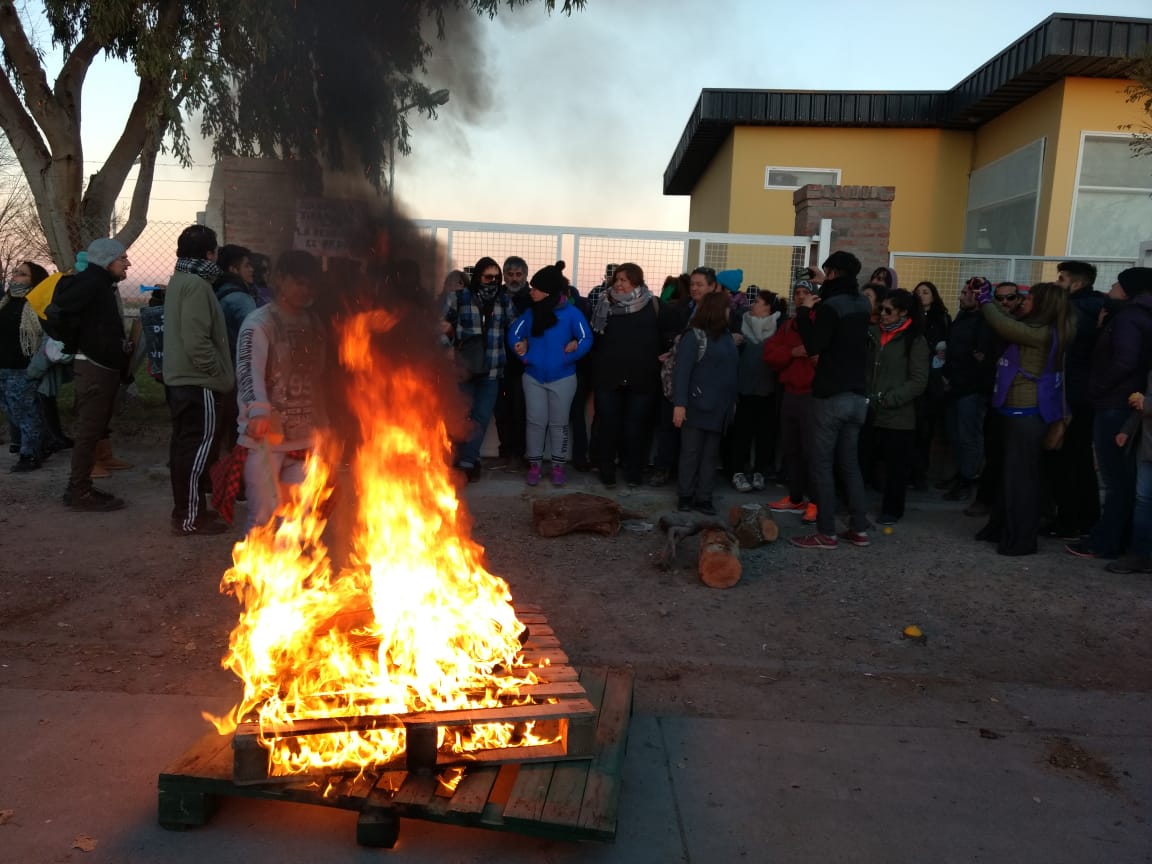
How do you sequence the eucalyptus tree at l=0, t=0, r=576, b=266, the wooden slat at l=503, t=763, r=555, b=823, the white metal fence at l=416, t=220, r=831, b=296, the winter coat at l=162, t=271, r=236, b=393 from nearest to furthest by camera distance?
the wooden slat at l=503, t=763, r=555, b=823 < the eucalyptus tree at l=0, t=0, r=576, b=266 < the winter coat at l=162, t=271, r=236, b=393 < the white metal fence at l=416, t=220, r=831, b=296

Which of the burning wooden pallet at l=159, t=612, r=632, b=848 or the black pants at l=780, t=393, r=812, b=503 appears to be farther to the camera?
the black pants at l=780, t=393, r=812, b=503

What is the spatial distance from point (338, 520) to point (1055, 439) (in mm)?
4983

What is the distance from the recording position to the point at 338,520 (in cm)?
590

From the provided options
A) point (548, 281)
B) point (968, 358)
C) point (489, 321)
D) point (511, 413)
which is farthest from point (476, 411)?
point (968, 358)

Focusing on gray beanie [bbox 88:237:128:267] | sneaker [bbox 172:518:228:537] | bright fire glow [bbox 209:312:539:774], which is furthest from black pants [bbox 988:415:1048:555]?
gray beanie [bbox 88:237:128:267]

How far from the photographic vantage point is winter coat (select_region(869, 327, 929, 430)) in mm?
6746

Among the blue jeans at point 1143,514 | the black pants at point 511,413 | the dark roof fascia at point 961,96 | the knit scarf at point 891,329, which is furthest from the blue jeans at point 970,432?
the dark roof fascia at point 961,96

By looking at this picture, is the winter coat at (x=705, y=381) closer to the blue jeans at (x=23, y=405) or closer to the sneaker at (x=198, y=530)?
the sneaker at (x=198, y=530)

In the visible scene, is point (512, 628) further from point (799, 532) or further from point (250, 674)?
point (799, 532)

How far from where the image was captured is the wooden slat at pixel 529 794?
2.64 meters

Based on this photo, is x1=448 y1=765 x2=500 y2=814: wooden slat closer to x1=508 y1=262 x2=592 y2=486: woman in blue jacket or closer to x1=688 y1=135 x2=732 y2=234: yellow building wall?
x1=508 y1=262 x2=592 y2=486: woman in blue jacket

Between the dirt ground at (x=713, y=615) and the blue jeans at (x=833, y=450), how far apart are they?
29cm

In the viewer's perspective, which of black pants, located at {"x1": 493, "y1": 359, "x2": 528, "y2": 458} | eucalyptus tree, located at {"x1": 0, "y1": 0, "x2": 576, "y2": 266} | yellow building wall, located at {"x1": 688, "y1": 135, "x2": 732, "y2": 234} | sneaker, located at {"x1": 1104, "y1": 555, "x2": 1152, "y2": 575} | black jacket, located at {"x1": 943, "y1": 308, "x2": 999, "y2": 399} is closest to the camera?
eucalyptus tree, located at {"x1": 0, "y1": 0, "x2": 576, "y2": 266}

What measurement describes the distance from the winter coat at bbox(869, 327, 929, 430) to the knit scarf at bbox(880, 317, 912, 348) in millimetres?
22
